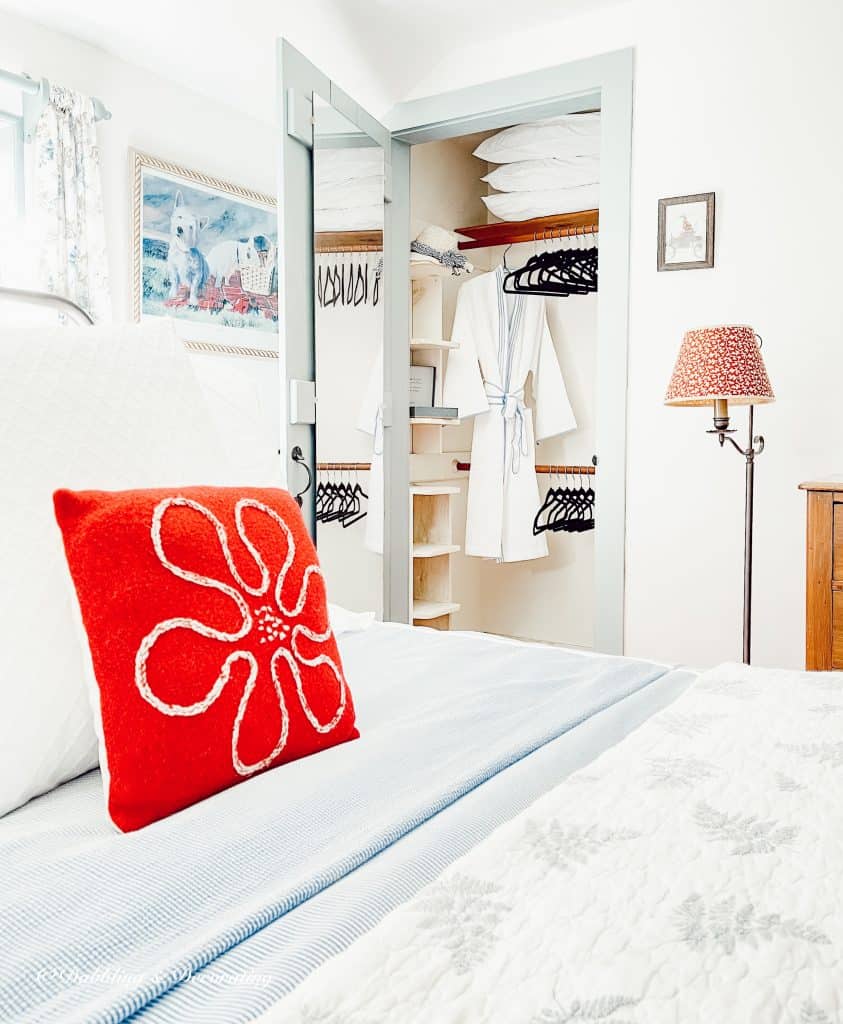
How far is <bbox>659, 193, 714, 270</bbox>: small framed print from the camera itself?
2.78 meters

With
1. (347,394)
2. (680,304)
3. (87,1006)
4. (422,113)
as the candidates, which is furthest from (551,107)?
(87,1006)

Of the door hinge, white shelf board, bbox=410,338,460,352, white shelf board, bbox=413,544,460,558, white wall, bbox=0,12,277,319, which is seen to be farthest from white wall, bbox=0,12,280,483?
white shelf board, bbox=413,544,460,558

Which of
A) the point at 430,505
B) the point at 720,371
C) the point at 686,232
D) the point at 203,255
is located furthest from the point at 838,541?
the point at 203,255

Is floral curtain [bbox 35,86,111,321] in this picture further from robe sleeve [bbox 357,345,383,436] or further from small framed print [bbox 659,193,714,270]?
small framed print [bbox 659,193,714,270]

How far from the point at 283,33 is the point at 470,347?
4.94 feet

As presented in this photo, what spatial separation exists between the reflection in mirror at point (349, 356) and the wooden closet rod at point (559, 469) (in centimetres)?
104

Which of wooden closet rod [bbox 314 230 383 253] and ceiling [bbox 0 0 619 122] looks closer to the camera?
ceiling [bbox 0 0 619 122]

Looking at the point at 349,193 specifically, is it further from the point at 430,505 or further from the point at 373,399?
the point at 430,505

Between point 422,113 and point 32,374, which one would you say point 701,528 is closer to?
point 422,113

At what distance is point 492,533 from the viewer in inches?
154

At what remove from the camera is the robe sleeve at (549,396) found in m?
3.98

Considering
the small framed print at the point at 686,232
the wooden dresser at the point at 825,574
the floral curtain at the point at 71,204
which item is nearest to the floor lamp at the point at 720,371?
the wooden dresser at the point at 825,574

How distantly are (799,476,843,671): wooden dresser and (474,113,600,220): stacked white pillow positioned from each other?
2084 millimetres

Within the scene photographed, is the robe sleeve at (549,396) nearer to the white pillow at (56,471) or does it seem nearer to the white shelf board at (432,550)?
the white shelf board at (432,550)
